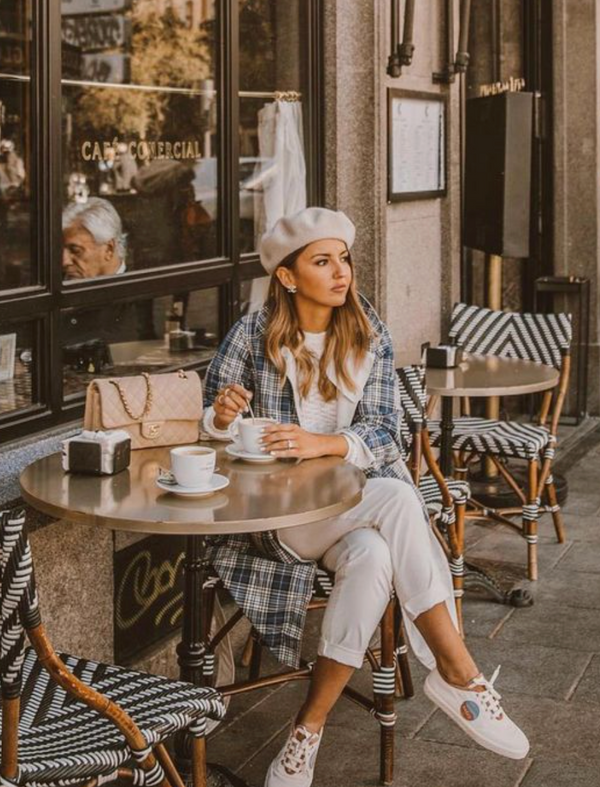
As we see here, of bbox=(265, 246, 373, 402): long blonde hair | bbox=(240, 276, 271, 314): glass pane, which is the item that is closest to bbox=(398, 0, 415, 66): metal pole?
bbox=(240, 276, 271, 314): glass pane

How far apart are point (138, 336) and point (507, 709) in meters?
1.79

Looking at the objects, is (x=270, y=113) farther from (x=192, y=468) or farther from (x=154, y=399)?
(x=192, y=468)

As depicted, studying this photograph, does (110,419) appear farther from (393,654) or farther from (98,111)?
(98,111)

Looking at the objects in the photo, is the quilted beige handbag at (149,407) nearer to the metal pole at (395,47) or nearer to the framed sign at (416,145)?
the framed sign at (416,145)

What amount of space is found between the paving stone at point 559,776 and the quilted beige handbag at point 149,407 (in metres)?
1.33

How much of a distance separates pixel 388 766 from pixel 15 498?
1.29 meters

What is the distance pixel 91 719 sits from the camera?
2951 millimetres

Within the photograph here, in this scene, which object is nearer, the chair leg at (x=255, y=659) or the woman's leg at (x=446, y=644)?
the woman's leg at (x=446, y=644)

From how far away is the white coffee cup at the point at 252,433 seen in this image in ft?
12.2

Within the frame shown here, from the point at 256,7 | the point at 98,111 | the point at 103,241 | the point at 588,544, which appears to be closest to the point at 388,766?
the point at 103,241

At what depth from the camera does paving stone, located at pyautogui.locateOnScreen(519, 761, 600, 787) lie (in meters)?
3.78

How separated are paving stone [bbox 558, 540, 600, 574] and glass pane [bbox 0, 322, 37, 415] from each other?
8.84 ft

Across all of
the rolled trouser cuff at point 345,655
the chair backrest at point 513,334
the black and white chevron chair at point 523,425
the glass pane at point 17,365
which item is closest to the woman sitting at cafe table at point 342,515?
the rolled trouser cuff at point 345,655

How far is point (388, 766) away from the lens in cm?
380
